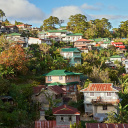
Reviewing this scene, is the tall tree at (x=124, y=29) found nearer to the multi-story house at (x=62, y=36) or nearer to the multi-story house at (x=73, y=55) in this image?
the multi-story house at (x=62, y=36)

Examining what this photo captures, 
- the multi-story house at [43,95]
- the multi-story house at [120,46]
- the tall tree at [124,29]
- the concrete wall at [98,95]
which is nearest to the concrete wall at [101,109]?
the concrete wall at [98,95]

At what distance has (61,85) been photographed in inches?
1617

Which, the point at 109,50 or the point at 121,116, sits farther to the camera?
the point at 109,50

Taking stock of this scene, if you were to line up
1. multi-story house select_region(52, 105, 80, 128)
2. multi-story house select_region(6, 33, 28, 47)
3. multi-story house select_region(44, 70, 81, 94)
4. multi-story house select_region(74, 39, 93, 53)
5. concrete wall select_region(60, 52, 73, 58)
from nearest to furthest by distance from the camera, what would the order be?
1. multi-story house select_region(52, 105, 80, 128)
2. multi-story house select_region(44, 70, 81, 94)
3. concrete wall select_region(60, 52, 73, 58)
4. multi-story house select_region(6, 33, 28, 47)
5. multi-story house select_region(74, 39, 93, 53)

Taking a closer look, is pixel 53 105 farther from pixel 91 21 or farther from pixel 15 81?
pixel 91 21

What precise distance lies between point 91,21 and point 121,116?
202 feet

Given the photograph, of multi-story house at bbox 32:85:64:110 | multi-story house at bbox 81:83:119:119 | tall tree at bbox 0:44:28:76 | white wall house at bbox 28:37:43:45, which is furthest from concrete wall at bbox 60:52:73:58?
multi-story house at bbox 32:85:64:110

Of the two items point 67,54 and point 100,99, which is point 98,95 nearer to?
point 100,99

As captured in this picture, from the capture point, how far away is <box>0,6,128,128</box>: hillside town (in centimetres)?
2592

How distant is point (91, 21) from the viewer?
85.4 meters

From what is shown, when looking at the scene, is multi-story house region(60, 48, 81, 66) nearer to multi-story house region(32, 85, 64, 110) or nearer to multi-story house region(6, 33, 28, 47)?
multi-story house region(6, 33, 28, 47)

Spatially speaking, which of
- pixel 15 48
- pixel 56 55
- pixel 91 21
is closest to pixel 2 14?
pixel 91 21

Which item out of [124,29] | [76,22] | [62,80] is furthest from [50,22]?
[62,80]

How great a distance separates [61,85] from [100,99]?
9.97 m
